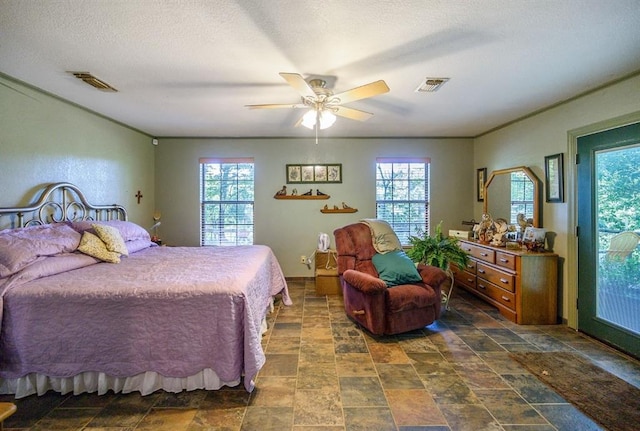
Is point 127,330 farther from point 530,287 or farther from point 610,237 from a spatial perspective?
point 610,237

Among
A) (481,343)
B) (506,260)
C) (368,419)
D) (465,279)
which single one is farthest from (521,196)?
(368,419)

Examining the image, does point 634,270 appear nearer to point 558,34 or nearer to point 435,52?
point 558,34

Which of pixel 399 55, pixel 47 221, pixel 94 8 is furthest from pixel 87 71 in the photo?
pixel 399 55

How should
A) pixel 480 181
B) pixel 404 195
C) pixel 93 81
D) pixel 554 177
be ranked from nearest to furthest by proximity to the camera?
pixel 93 81
pixel 554 177
pixel 480 181
pixel 404 195

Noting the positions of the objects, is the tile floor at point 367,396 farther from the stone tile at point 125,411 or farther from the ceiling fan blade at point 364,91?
the ceiling fan blade at point 364,91

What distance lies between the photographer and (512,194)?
12.8 ft

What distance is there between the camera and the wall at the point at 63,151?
259 cm

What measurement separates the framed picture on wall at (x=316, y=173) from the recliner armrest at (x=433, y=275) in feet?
7.47

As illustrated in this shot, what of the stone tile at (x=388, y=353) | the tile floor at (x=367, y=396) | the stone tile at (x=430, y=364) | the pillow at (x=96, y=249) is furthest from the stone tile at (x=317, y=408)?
the pillow at (x=96, y=249)

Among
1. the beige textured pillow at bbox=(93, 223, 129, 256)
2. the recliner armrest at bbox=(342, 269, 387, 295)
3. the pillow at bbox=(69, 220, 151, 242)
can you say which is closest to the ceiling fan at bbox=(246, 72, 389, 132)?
the recliner armrest at bbox=(342, 269, 387, 295)

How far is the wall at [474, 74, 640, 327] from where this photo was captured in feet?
8.49

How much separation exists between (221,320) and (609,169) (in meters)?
3.66

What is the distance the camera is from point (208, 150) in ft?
15.8

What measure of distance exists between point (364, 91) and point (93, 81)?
8.11 feet
